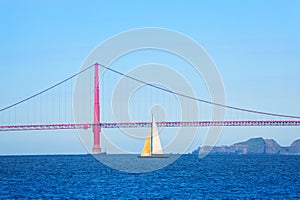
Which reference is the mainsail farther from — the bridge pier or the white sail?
the bridge pier

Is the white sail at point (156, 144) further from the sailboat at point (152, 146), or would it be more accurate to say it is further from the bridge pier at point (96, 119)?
the bridge pier at point (96, 119)

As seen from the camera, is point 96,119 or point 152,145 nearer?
point 152,145

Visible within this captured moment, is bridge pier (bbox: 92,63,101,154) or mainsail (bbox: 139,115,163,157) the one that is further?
bridge pier (bbox: 92,63,101,154)

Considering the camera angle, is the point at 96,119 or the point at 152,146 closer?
the point at 152,146

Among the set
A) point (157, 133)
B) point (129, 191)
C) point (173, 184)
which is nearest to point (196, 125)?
point (157, 133)

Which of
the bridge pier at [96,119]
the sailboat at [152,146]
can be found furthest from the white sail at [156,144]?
the bridge pier at [96,119]

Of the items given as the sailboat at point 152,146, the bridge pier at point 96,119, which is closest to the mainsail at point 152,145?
the sailboat at point 152,146

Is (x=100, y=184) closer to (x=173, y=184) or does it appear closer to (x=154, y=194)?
(x=173, y=184)

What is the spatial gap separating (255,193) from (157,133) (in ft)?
119

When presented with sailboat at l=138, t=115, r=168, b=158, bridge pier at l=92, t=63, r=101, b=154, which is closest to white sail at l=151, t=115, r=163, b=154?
sailboat at l=138, t=115, r=168, b=158

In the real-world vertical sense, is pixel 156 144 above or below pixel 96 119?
below

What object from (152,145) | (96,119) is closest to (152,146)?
(152,145)

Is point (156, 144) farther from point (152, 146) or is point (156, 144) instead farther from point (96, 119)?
point (96, 119)

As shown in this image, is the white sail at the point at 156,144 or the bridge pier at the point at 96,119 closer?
the white sail at the point at 156,144
